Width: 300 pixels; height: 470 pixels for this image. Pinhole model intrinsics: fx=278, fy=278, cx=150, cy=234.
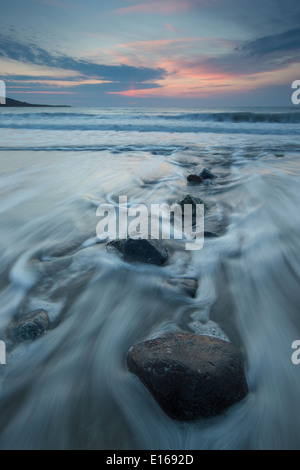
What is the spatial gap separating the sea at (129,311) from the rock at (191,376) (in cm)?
6

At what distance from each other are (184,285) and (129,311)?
19.1 inches

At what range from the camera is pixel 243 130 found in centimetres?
1324

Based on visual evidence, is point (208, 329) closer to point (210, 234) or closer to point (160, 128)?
point (210, 234)

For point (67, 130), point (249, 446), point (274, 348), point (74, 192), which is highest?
point (67, 130)

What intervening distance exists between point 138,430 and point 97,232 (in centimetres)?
214

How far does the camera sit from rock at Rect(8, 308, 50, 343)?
5.50ft

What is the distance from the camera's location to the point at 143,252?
2428mm

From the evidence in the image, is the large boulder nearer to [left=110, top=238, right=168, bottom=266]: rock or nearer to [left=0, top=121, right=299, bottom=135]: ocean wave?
[left=110, top=238, right=168, bottom=266]: rock

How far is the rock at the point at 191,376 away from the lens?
124 cm

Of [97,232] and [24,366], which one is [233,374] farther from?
[97,232]

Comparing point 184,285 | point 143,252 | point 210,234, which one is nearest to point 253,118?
point 210,234

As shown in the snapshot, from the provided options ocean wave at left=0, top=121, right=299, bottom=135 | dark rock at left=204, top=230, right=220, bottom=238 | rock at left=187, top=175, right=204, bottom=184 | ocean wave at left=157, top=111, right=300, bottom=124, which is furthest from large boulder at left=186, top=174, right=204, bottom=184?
ocean wave at left=157, top=111, right=300, bottom=124

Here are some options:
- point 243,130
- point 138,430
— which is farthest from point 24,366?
point 243,130

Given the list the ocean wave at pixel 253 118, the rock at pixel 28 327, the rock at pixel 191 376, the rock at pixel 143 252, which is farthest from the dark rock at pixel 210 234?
the ocean wave at pixel 253 118
